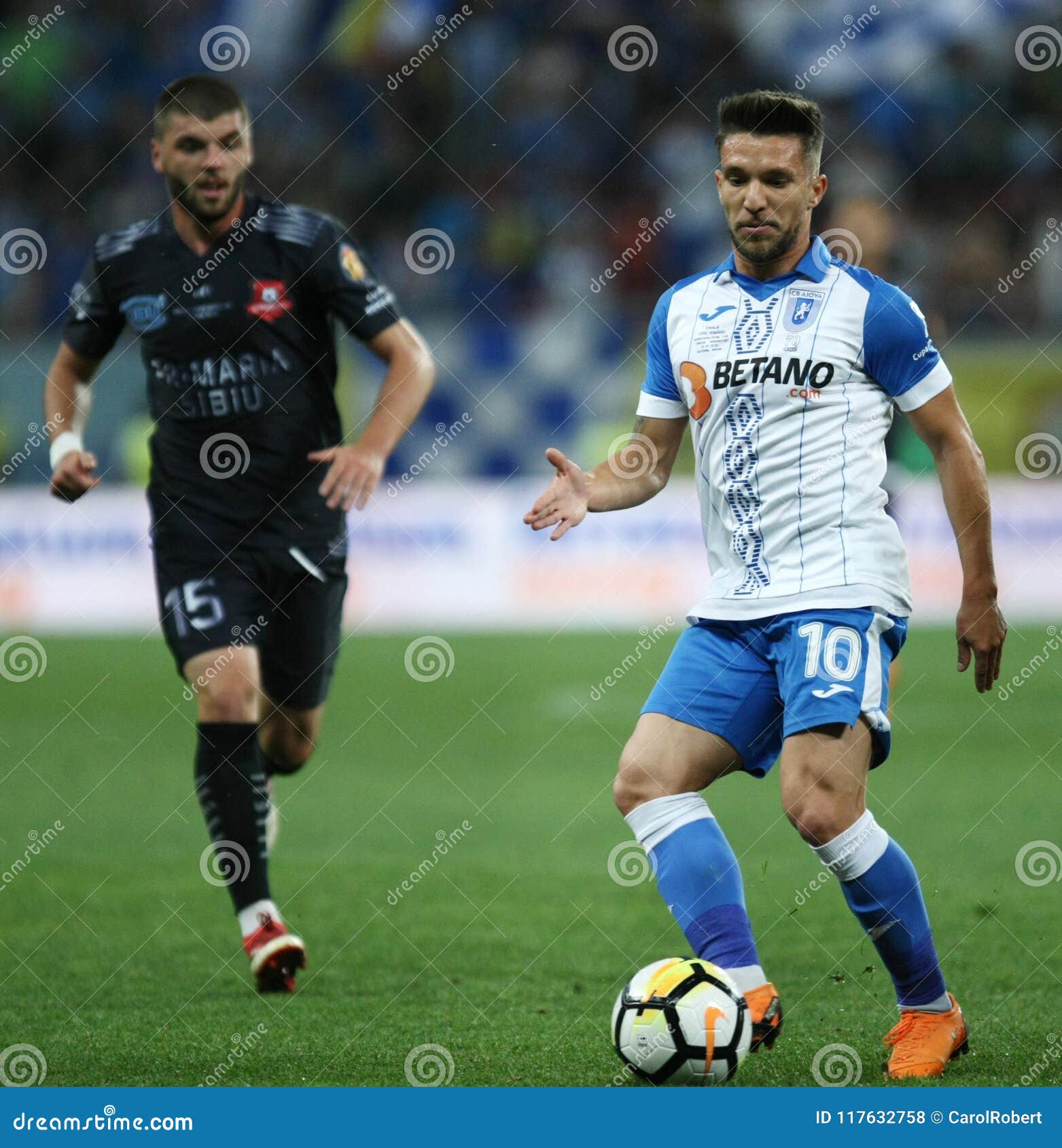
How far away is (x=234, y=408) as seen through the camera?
213 inches

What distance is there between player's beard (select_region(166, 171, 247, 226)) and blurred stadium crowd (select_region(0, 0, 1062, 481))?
10.6 m

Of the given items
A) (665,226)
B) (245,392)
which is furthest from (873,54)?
(245,392)

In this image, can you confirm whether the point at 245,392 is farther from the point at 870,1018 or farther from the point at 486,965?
the point at 870,1018

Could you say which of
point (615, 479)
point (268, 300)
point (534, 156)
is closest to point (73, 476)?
point (268, 300)

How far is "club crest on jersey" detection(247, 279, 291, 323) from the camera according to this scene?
540 cm

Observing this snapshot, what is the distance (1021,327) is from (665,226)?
373 centimetres

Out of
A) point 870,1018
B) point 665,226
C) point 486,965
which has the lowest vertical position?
point 486,965

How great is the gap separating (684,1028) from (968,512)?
4.37 ft

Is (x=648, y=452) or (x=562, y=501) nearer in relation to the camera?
(x=562, y=501)

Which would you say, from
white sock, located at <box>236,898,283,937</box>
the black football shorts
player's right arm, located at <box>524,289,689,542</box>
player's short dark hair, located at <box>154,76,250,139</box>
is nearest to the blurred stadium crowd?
the black football shorts

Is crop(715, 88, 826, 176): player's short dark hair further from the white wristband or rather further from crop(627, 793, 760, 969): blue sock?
the white wristband

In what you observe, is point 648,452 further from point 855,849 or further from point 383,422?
point 383,422

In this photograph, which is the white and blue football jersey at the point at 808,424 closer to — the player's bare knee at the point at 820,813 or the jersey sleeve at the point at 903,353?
the jersey sleeve at the point at 903,353

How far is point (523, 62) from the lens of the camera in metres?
18.5
